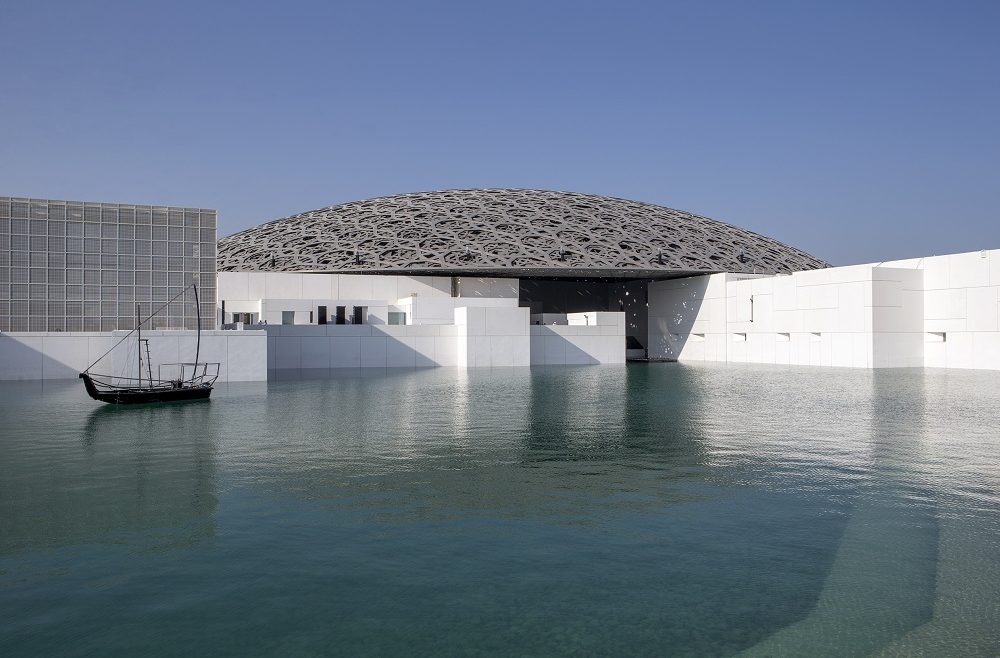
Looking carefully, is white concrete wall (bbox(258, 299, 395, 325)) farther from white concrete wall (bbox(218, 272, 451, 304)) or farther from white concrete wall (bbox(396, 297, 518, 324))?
white concrete wall (bbox(396, 297, 518, 324))

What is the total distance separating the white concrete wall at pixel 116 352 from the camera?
27250 mm

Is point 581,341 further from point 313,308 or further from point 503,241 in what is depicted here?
point 313,308

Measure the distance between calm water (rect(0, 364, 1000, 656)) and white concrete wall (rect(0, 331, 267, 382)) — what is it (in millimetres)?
11736

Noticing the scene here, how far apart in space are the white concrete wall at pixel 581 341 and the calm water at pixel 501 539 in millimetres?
27470

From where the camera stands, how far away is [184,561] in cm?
718

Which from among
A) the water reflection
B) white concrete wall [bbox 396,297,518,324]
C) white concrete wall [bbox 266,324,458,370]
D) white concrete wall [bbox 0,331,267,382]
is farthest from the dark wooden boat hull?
white concrete wall [bbox 396,297,518,324]

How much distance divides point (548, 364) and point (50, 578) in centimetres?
3710

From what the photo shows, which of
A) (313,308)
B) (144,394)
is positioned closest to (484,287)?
(313,308)

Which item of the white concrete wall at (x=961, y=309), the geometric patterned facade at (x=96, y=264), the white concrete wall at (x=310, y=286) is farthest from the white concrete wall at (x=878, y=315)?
the geometric patterned facade at (x=96, y=264)

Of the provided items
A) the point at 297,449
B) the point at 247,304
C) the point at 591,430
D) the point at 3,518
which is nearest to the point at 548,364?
the point at 247,304

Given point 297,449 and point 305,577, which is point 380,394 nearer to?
point 297,449

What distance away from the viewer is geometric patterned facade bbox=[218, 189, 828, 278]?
47.7 metres

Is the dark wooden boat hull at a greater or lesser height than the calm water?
greater

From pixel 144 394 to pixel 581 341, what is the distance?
27.8 metres
